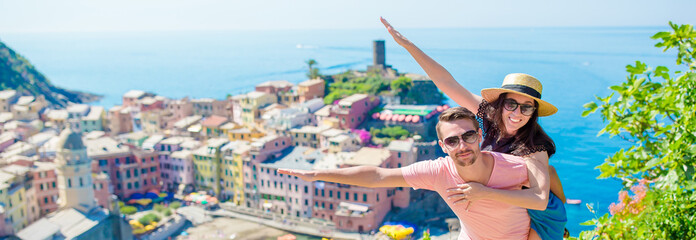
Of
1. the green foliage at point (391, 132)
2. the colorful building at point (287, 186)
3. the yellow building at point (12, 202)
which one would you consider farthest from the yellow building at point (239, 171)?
the yellow building at point (12, 202)

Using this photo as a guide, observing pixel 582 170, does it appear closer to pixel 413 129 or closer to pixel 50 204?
pixel 413 129

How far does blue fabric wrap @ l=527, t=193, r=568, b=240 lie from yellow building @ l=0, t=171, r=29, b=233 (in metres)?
17.6

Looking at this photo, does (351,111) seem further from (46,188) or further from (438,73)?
(438,73)

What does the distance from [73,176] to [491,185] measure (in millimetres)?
18588

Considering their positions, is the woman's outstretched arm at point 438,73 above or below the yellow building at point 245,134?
above

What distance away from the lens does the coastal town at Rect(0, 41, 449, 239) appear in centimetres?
1789

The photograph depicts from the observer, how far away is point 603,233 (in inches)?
117

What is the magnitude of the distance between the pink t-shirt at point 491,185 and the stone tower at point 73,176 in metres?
18.4

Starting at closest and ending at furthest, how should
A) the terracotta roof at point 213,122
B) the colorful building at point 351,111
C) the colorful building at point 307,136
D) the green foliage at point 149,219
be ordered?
the green foliage at point 149,219 → the colorful building at point 307,136 → the colorful building at point 351,111 → the terracotta roof at point 213,122

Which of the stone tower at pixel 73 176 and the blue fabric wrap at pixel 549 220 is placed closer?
the blue fabric wrap at pixel 549 220

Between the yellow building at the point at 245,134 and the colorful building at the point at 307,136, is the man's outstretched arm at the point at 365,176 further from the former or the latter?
the yellow building at the point at 245,134

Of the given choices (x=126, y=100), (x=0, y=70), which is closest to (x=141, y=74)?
(x=0, y=70)

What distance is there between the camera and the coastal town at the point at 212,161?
1789cm

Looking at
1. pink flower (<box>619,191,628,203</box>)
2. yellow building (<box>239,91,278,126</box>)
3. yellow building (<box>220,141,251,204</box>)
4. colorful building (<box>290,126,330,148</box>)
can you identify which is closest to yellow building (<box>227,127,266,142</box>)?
yellow building (<box>220,141,251,204</box>)
